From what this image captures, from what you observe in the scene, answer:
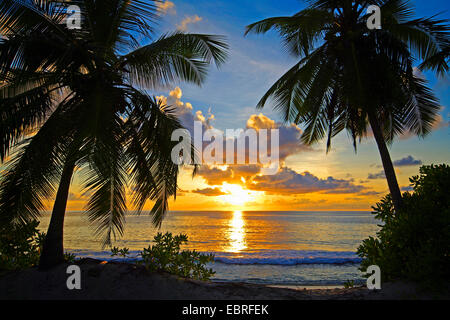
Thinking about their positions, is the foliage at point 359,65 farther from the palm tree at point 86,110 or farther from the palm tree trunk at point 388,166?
the palm tree at point 86,110

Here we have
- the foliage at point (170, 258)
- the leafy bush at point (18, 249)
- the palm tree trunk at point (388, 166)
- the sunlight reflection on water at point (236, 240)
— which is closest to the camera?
the foliage at point (170, 258)

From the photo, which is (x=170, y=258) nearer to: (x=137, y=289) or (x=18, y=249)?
(x=137, y=289)

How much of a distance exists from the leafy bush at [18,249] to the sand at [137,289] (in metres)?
Result: 0.52

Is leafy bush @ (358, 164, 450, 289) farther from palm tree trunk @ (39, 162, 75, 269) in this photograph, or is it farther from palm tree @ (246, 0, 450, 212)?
palm tree trunk @ (39, 162, 75, 269)

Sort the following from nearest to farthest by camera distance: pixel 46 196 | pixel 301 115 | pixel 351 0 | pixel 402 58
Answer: pixel 46 196 → pixel 402 58 → pixel 351 0 → pixel 301 115

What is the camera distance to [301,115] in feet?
30.6

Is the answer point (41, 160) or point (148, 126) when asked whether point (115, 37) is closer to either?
point (148, 126)

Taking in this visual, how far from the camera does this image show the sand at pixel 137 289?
16.3ft

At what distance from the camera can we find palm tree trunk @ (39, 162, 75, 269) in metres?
5.79

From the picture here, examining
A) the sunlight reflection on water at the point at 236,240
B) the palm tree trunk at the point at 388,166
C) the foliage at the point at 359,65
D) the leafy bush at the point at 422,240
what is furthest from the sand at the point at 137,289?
the sunlight reflection on water at the point at 236,240

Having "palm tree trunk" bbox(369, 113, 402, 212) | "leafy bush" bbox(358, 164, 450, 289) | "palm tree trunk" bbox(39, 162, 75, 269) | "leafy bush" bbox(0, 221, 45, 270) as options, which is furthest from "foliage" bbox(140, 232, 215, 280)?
"palm tree trunk" bbox(369, 113, 402, 212)
